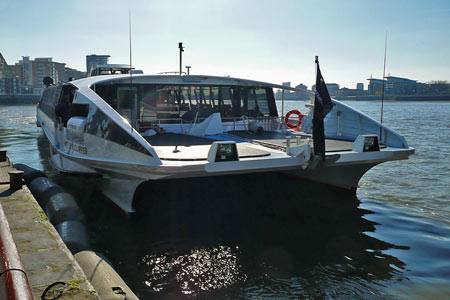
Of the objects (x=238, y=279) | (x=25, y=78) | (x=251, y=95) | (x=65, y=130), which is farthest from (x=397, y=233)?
(x=25, y=78)

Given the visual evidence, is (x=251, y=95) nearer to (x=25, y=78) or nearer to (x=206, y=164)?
(x=206, y=164)

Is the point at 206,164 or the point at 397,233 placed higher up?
the point at 206,164

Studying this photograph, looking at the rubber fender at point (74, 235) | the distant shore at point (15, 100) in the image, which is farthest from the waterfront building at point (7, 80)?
the rubber fender at point (74, 235)

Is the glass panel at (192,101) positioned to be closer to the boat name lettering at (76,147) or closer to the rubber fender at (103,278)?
the boat name lettering at (76,147)

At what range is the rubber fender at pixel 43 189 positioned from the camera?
805 centimetres

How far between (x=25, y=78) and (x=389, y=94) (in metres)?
146

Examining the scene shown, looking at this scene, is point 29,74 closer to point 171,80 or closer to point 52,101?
point 52,101

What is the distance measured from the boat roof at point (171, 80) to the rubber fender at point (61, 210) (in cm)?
251

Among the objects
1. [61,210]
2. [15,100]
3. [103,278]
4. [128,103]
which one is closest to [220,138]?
[128,103]

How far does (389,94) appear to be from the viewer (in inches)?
5659

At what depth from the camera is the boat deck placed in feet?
22.7

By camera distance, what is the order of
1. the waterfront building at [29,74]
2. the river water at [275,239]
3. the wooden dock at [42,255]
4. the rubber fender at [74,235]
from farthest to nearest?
the waterfront building at [29,74], the rubber fender at [74,235], the river water at [275,239], the wooden dock at [42,255]

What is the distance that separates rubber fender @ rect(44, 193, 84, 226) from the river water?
55 centimetres

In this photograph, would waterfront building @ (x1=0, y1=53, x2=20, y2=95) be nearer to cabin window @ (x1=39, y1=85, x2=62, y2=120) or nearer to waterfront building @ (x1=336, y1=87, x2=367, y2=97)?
waterfront building @ (x1=336, y1=87, x2=367, y2=97)
